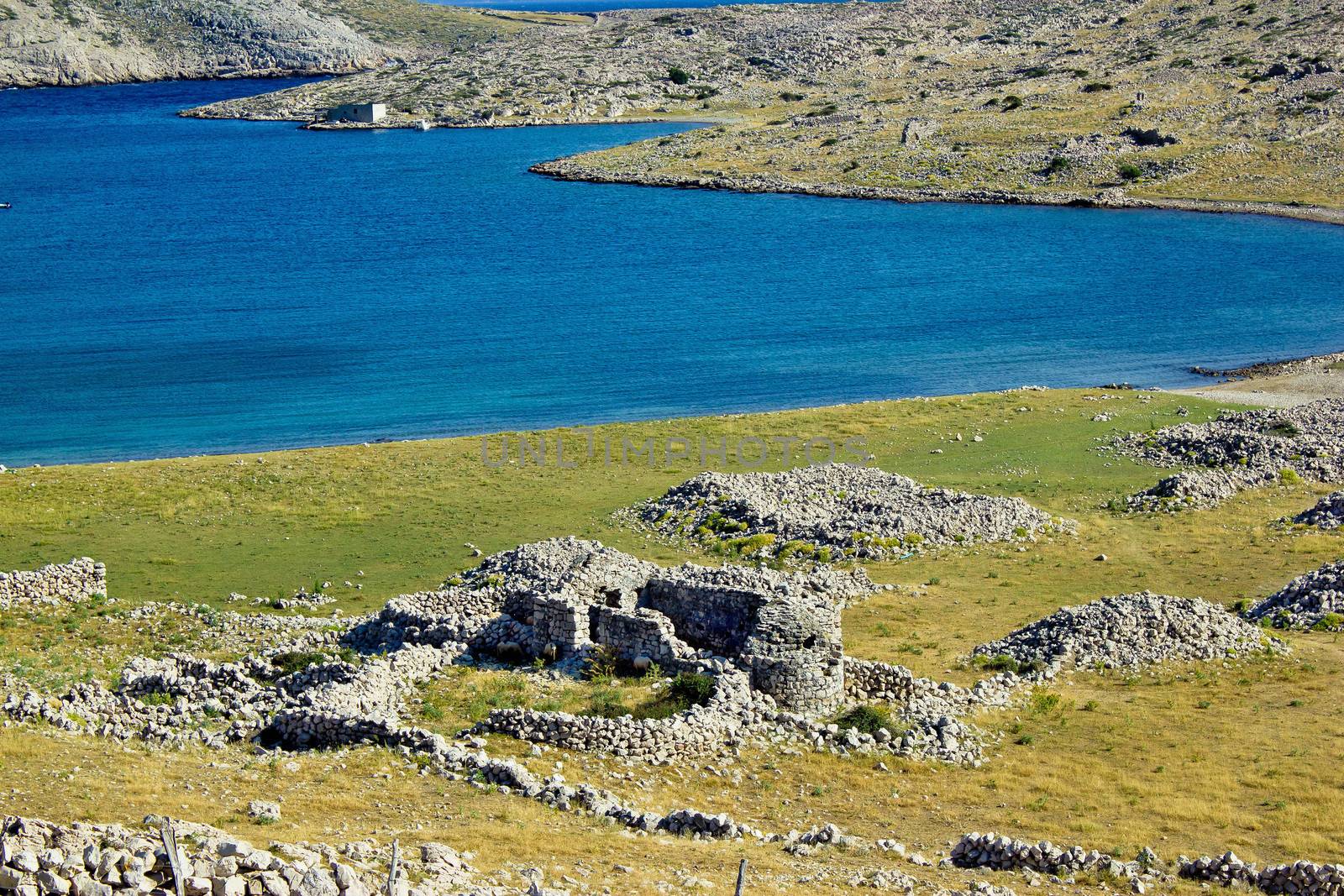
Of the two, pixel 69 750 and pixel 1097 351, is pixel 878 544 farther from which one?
A: pixel 1097 351

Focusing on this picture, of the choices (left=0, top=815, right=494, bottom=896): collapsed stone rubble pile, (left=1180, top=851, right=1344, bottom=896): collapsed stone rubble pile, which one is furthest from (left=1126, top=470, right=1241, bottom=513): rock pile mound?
(left=0, top=815, right=494, bottom=896): collapsed stone rubble pile

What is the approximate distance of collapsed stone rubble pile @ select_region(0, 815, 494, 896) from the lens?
17.6 metres

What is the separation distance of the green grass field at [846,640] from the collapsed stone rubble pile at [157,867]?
2.90 metres

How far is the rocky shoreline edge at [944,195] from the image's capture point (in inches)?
4793

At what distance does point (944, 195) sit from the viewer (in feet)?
435

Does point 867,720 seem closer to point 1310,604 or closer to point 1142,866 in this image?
point 1142,866

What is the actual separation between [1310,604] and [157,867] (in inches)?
1228

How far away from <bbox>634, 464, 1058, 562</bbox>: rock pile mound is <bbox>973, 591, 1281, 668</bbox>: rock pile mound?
907 cm

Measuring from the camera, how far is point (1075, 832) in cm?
2611

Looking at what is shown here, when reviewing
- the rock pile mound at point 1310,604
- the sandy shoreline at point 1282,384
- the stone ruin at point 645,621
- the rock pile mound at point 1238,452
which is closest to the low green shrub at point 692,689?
the stone ruin at point 645,621

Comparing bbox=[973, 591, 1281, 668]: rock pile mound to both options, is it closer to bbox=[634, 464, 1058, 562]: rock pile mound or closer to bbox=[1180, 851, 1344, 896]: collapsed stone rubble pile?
bbox=[634, 464, 1058, 562]: rock pile mound

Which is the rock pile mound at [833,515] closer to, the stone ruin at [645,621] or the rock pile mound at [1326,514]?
the stone ruin at [645,621]

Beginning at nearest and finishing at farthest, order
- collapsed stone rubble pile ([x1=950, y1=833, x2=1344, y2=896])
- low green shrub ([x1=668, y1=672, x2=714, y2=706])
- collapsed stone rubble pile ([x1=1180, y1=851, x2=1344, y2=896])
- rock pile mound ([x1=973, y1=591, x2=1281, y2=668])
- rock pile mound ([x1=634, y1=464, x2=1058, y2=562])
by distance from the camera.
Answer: collapsed stone rubble pile ([x1=1180, y1=851, x2=1344, y2=896]), collapsed stone rubble pile ([x1=950, y1=833, x2=1344, y2=896]), low green shrub ([x1=668, y1=672, x2=714, y2=706]), rock pile mound ([x1=973, y1=591, x2=1281, y2=668]), rock pile mound ([x1=634, y1=464, x2=1058, y2=562])

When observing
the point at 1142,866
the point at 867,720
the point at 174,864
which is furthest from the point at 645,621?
the point at 174,864
